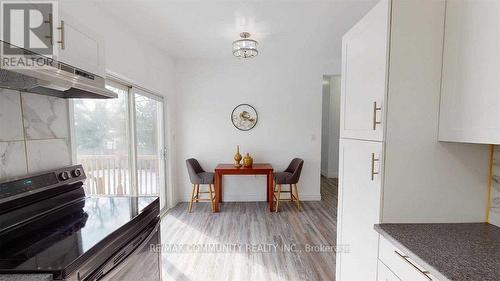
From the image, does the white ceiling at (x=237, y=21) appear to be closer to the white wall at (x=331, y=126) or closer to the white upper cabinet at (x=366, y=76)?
the white upper cabinet at (x=366, y=76)

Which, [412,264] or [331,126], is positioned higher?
[331,126]

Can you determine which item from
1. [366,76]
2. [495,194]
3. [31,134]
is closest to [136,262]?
[31,134]

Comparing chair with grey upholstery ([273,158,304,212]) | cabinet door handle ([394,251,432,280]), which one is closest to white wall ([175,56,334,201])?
chair with grey upholstery ([273,158,304,212])

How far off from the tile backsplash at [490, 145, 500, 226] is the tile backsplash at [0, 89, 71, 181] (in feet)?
8.24

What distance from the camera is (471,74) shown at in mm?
896

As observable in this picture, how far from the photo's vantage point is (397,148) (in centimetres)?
105

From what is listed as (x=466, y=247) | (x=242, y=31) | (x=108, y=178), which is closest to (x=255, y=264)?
(x=466, y=247)

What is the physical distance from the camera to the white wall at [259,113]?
3715 mm

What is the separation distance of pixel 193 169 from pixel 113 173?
1196 millimetres

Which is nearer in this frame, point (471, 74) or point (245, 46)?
point (471, 74)

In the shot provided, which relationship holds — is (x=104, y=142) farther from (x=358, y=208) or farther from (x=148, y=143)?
(x=358, y=208)

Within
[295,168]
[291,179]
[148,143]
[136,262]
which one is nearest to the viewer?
[136,262]

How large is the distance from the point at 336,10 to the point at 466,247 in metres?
2.10

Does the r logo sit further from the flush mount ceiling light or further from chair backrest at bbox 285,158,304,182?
chair backrest at bbox 285,158,304,182
